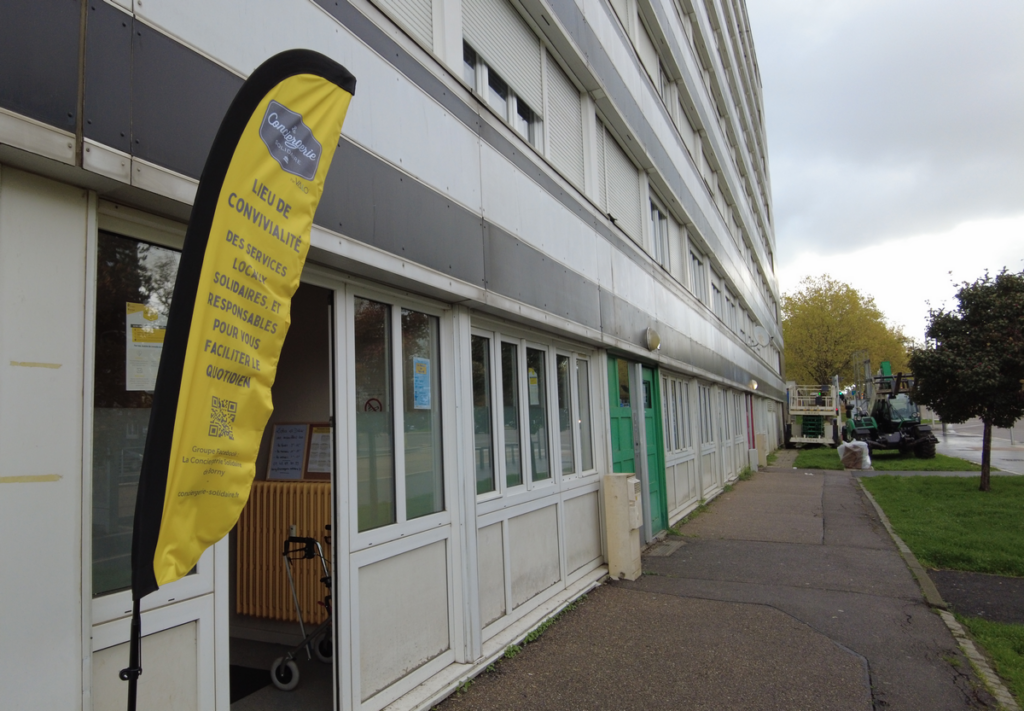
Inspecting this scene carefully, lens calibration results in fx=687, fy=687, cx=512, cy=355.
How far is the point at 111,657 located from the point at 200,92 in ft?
7.21

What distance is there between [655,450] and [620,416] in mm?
2066

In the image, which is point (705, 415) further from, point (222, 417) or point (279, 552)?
point (222, 417)

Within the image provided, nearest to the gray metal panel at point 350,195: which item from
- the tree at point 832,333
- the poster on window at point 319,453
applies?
the poster on window at point 319,453

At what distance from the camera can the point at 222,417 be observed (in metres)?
1.94

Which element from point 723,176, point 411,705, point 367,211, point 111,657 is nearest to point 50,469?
point 111,657

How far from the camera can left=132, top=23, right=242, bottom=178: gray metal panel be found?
256 cm

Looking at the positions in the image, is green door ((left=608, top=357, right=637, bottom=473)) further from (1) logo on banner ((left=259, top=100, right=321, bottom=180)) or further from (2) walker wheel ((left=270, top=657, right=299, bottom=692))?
(1) logo on banner ((left=259, top=100, right=321, bottom=180))

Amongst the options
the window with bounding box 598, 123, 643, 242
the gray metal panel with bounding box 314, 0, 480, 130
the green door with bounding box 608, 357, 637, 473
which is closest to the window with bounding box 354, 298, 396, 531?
the gray metal panel with bounding box 314, 0, 480, 130

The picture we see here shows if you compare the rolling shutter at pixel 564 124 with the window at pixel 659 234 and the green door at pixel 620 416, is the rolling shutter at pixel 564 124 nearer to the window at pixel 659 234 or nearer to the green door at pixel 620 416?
the green door at pixel 620 416

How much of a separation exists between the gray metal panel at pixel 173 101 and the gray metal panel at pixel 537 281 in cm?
262

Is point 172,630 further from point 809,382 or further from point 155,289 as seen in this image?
point 809,382

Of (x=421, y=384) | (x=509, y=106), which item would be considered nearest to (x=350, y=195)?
(x=421, y=384)

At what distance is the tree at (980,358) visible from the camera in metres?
13.8

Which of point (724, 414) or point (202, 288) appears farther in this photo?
point (724, 414)
